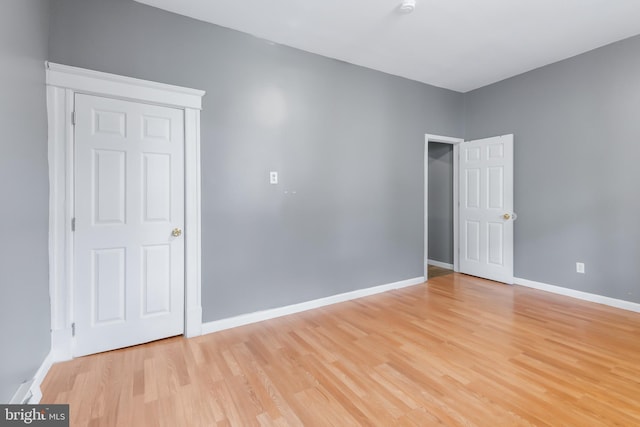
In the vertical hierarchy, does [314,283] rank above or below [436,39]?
below

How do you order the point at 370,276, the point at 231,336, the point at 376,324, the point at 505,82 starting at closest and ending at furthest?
the point at 231,336 < the point at 376,324 < the point at 370,276 < the point at 505,82

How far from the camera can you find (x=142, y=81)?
2.45 meters

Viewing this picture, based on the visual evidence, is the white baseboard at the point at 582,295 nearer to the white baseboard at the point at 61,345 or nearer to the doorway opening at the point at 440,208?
the doorway opening at the point at 440,208

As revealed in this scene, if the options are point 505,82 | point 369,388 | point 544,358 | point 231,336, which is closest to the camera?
point 369,388

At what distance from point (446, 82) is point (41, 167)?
466 centimetres

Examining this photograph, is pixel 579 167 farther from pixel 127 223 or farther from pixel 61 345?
pixel 61 345

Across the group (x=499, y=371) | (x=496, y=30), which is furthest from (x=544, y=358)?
(x=496, y=30)

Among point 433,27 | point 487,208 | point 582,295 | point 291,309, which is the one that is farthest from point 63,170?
point 582,295

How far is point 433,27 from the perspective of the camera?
288cm

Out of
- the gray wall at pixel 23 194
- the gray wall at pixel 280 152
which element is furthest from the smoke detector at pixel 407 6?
the gray wall at pixel 23 194

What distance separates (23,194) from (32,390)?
1.15 metres

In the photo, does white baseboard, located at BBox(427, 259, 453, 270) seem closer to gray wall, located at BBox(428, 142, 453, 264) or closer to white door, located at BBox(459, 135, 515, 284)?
gray wall, located at BBox(428, 142, 453, 264)

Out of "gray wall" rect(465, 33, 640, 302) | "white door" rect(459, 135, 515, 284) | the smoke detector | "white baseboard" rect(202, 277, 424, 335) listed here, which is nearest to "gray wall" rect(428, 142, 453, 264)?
"white door" rect(459, 135, 515, 284)

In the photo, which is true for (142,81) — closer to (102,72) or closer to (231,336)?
(102,72)
